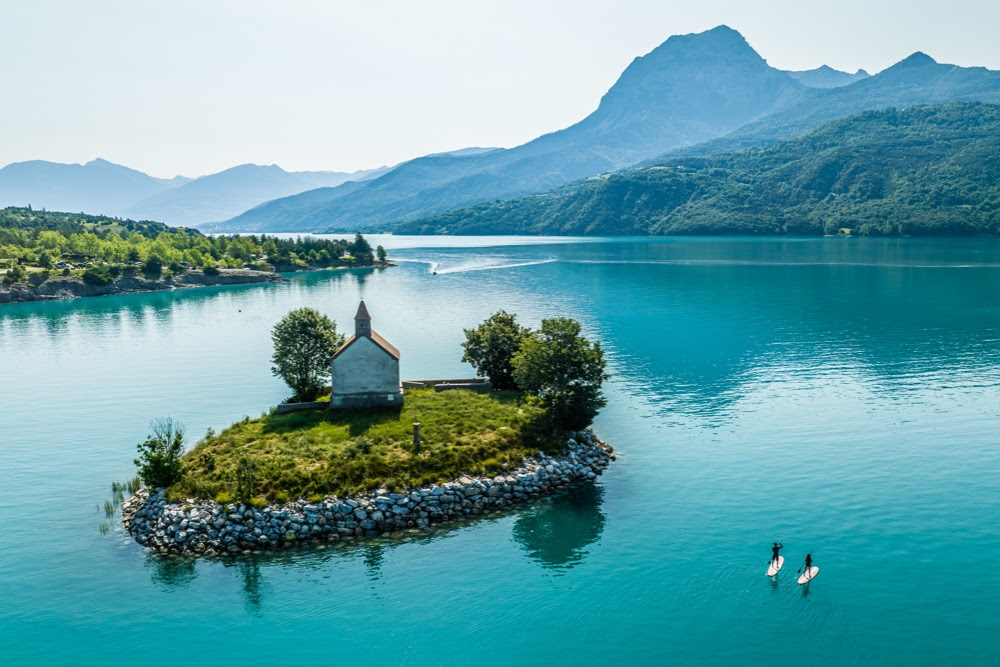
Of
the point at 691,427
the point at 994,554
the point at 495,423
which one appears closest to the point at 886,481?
the point at 994,554

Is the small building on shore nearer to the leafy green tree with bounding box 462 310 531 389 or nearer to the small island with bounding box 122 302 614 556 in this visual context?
the small island with bounding box 122 302 614 556

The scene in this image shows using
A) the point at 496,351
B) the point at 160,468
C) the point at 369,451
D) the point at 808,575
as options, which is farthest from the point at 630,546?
the point at 160,468

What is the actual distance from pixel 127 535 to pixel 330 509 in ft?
51.4

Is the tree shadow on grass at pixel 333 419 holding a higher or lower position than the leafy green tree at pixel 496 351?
lower

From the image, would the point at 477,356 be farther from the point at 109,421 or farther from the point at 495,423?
the point at 109,421

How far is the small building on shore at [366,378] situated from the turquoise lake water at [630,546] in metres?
18.5

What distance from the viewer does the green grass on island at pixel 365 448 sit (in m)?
47.5

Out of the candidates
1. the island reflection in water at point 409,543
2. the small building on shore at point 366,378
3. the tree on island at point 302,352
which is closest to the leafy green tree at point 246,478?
the island reflection in water at point 409,543

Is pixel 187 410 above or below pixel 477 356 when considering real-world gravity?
below

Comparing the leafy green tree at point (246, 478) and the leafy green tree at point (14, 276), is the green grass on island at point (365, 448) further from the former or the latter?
the leafy green tree at point (14, 276)

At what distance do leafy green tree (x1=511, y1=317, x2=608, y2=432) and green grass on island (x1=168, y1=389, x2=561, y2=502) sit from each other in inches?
96.6

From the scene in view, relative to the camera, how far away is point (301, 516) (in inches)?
1779

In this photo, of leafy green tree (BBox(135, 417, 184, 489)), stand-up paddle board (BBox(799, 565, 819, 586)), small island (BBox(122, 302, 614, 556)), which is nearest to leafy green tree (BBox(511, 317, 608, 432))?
small island (BBox(122, 302, 614, 556))

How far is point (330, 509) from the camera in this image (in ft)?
150
